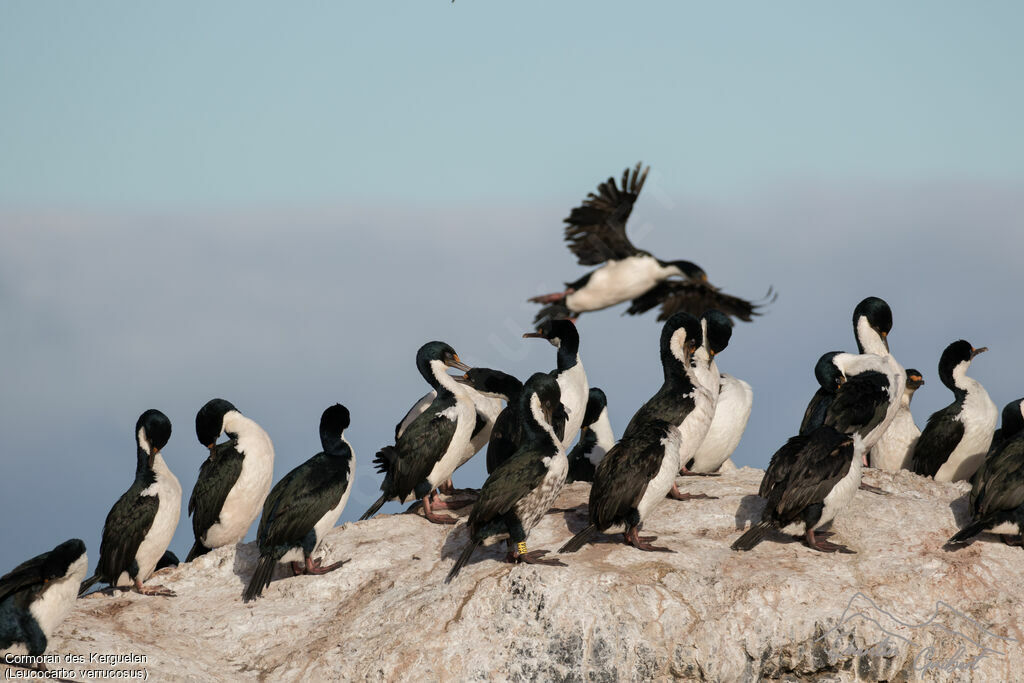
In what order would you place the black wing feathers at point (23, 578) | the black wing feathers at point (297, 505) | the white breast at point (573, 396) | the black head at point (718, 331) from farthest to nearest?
the black head at point (718, 331) → the white breast at point (573, 396) → the black wing feathers at point (297, 505) → the black wing feathers at point (23, 578)

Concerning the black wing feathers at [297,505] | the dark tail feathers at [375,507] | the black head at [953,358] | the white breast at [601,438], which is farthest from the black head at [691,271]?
the black wing feathers at [297,505]

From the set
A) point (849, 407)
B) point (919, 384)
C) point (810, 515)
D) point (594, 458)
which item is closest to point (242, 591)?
point (594, 458)

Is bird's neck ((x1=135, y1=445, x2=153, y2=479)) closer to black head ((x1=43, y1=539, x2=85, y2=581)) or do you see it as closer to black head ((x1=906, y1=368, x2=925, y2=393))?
black head ((x1=43, y1=539, x2=85, y2=581))

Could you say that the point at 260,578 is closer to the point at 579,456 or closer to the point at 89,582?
the point at 89,582

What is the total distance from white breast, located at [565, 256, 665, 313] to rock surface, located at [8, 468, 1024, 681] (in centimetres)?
390

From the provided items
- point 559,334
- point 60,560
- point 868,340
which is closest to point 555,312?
point 559,334

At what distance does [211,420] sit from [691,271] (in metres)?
5.95

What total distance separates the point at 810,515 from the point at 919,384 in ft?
18.5

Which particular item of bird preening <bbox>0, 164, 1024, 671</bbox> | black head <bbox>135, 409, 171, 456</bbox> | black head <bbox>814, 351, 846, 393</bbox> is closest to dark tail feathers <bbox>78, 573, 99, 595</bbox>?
bird preening <bbox>0, 164, 1024, 671</bbox>

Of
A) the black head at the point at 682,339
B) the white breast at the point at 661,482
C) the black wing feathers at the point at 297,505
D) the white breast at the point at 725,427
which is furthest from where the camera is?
the white breast at the point at 725,427

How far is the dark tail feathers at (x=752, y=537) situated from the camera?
11508mm

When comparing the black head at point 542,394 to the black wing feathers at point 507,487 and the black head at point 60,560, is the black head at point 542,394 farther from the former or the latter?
the black head at point 60,560

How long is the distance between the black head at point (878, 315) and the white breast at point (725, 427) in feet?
6.66

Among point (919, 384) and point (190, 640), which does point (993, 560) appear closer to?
point (919, 384)
